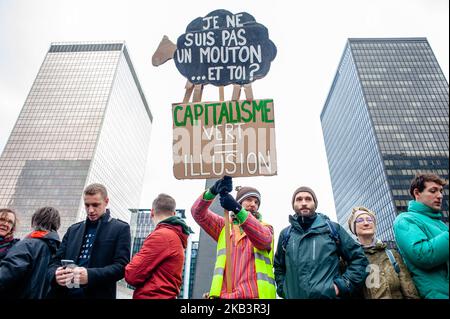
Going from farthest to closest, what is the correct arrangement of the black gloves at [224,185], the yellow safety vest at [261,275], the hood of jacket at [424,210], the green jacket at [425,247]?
1. the black gloves at [224,185]
2. the yellow safety vest at [261,275]
3. the hood of jacket at [424,210]
4. the green jacket at [425,247]

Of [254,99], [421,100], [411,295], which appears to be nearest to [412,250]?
[411,295]

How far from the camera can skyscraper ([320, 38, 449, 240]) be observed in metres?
73.7

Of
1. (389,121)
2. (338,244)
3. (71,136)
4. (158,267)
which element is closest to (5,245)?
(158,267)

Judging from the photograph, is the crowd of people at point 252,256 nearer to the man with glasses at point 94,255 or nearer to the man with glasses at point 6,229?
the man with glasses at point 94,255

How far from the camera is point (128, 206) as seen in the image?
115750 millimetres

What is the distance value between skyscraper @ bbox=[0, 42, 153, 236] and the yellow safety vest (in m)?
86.6

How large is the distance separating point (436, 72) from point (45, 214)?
353ft

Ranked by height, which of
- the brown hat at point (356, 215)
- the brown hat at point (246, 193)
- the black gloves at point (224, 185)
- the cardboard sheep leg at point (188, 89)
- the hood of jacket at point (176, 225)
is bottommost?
the hood of jacket at point (176, 225)

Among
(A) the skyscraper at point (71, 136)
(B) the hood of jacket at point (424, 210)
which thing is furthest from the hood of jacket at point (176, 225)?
(A) the skyscraper at point (71, 136)

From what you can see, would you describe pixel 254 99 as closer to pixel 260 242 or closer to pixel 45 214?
pixel 260 242

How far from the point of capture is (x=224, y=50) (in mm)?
3670

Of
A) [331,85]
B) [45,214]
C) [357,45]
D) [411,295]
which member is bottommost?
[411,295]

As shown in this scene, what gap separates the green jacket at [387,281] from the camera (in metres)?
2.46

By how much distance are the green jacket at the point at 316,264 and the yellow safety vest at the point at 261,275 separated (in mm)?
124
